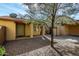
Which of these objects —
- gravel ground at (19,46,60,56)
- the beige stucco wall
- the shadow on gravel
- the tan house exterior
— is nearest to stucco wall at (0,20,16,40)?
the tan house exterior

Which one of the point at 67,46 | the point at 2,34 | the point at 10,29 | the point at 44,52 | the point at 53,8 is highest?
the point at 53,8

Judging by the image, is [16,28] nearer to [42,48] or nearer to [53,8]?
[42,48]

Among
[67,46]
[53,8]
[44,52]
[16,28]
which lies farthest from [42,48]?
[53,8]

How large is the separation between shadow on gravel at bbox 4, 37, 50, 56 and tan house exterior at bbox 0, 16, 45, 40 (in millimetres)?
110

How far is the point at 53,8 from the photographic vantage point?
464 centimetres

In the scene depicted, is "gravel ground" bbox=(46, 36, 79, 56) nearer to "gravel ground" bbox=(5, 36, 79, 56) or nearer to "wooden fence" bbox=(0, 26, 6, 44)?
"gravel ground" bbox=(5, 36, 79, 56)

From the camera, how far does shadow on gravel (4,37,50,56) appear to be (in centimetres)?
466

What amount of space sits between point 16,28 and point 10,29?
0.43 ft

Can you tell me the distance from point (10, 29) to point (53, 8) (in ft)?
3.29

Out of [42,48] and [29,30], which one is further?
[29,30]

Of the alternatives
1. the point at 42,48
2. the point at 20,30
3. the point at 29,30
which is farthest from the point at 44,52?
the point at 20,30

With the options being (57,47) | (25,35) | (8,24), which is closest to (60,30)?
(57,47)

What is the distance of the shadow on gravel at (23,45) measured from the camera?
466cm

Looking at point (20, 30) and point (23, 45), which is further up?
point (20, 30)
